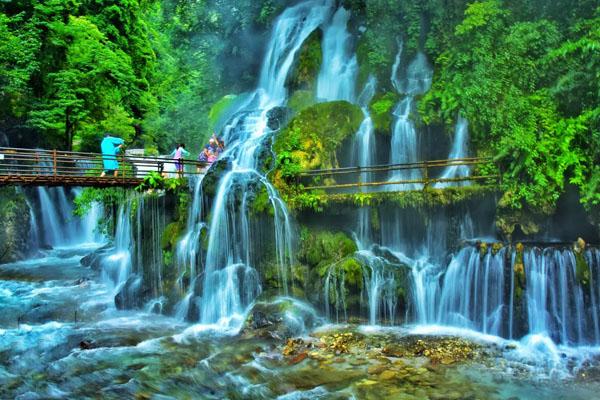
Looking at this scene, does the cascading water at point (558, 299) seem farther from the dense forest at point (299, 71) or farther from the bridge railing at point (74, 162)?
the bridge railing at point (74, 162)

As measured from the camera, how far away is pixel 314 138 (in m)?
15.5

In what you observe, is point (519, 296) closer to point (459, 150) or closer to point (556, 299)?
point (556, 299)

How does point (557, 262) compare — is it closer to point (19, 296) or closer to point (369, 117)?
point (369, 117)

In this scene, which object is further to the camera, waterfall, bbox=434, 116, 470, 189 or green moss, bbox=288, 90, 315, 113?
green moss, bbox=288, 90, 315, 113

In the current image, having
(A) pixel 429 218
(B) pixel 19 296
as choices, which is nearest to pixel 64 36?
(B) pixel 19 296

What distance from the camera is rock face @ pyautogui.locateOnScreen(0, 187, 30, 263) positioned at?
20.6 meters

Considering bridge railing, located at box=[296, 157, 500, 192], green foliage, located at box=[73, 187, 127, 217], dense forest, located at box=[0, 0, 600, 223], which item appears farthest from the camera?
green foliage, located at box=[73, 187, 127, 217]

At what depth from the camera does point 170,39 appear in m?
30.9

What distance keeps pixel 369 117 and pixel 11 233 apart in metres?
17.1

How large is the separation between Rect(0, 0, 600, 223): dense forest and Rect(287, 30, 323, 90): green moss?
0.10 metres

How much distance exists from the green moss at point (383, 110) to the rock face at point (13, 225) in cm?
→ 1683

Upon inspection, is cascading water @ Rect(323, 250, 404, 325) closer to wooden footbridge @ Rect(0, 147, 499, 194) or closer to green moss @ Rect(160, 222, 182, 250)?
wooden footbridge @ Rect(0, 147, 499, 194)

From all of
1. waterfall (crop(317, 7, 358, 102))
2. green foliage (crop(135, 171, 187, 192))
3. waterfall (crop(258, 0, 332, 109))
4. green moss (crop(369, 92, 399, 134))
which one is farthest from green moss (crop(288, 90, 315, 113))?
green foliage (crop(135, 171, 187, 192))

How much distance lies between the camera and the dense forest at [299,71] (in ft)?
37.1
